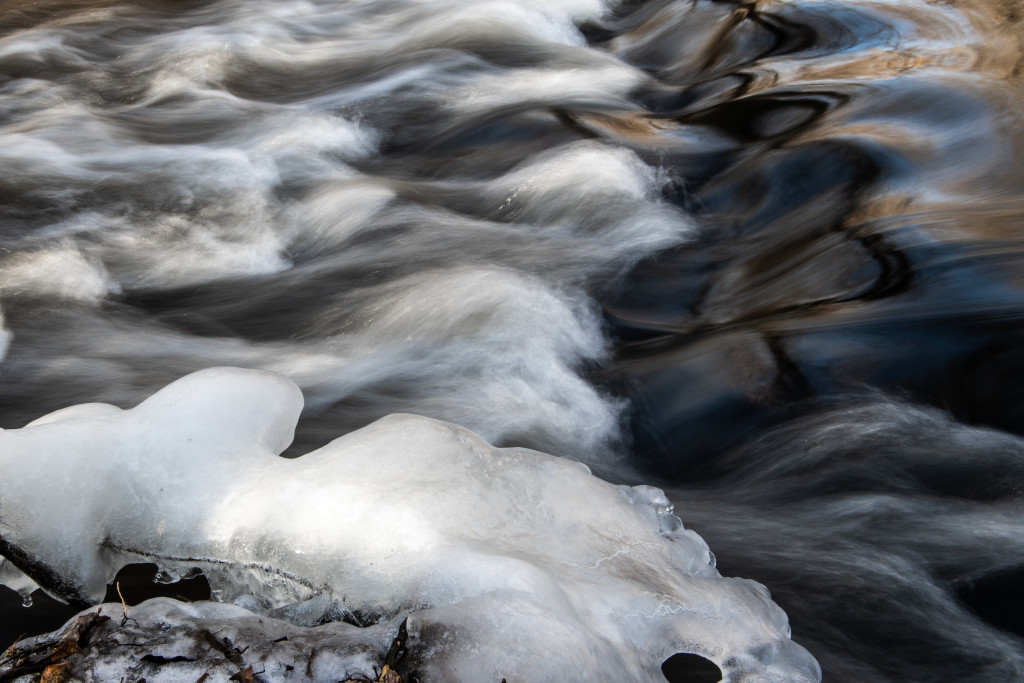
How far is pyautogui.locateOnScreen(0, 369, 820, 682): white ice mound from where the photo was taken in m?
1.53

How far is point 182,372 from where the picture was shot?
126 inches

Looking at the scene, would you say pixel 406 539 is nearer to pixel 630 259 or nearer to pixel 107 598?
pixel 107 598

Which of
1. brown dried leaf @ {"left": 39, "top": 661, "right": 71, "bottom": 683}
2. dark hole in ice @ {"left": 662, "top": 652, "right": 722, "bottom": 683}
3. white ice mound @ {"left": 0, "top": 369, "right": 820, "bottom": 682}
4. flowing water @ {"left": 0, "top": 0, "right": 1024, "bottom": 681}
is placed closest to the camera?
brown dried leaf @ {"left": 39, "top": 661, "right": 71, "bottom": 683}

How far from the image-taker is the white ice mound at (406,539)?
1533 mm

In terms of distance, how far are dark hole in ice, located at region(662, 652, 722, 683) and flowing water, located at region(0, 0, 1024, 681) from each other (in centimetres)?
22

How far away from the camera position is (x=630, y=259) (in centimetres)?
391

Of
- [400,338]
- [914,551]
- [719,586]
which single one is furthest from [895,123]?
[719,586]

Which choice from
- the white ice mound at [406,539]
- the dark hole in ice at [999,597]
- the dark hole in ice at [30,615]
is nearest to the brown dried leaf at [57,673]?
the white ice mound at [406,539]

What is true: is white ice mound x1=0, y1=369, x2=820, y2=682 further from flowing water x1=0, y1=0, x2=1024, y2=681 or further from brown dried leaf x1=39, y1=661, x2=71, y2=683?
brown dried leaf x1=39, y1=661, x2=71, y2=683

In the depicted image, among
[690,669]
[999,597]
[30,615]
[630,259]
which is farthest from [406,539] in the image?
[630,259]

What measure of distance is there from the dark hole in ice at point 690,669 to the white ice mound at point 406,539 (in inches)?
1.4

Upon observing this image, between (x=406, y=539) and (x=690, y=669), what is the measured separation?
0.54m

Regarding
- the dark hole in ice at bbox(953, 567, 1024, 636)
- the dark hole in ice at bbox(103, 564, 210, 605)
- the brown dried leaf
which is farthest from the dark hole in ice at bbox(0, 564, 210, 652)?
the dark hole in ice at bbox(953, 567, 1024, 636)

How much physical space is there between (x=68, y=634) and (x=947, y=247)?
109 inches
